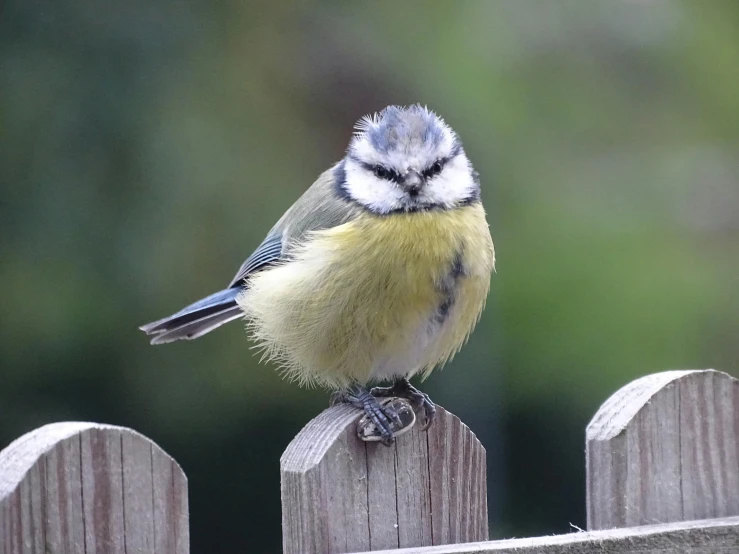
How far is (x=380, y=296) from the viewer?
2.39 metres

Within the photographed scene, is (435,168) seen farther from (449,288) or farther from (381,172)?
(449,288)

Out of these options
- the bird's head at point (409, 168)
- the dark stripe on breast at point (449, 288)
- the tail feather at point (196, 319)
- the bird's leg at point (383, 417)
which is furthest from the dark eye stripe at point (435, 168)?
the bird's leg at point (383, 417)

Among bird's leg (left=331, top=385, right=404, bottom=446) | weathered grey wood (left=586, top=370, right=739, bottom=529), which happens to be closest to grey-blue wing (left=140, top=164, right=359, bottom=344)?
bird's leg (left=331, top=385, right=404, bottom=446)

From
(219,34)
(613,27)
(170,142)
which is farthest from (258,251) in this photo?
(613,27)

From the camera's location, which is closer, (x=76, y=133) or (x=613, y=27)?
(x=76, y=133)

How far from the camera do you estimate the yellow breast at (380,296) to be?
2.39 metres

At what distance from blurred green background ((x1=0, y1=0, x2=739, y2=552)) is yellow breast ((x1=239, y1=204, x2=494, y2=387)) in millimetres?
1195

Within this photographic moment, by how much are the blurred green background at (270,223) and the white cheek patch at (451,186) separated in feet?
3.87

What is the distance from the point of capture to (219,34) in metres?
3.81

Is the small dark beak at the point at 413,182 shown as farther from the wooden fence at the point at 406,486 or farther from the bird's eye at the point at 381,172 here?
the wooden fence at the point at 406,486

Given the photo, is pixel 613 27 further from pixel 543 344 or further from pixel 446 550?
pixel 446 550

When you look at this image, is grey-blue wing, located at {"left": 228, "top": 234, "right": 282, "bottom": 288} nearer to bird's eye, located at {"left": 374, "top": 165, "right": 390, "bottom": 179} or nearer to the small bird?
the small bird

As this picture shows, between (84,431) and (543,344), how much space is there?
Result: 2.63m

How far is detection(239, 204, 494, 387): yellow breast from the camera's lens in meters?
2.39
